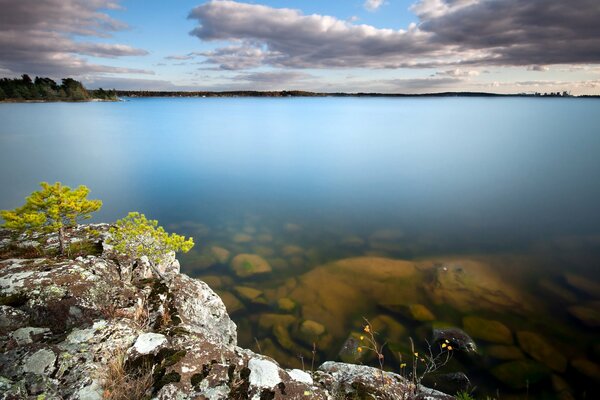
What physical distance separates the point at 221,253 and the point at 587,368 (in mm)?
20930

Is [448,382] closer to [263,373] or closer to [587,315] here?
[263,373]

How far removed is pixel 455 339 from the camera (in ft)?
48.2

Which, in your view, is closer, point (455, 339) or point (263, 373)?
point (263, 373)

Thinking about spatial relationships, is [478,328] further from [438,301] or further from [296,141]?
[296,141]

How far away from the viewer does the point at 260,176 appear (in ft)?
→ 164

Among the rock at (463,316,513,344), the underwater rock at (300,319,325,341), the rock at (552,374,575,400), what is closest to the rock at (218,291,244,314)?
the underwater rock at (300,319,325,341)

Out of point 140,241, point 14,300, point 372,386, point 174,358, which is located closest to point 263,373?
point 174,358

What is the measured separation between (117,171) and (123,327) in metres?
47.7

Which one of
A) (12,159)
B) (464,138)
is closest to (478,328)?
(12,159)

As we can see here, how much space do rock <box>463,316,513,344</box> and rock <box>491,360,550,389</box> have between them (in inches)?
56.2

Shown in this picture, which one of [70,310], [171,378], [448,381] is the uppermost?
[70,310]

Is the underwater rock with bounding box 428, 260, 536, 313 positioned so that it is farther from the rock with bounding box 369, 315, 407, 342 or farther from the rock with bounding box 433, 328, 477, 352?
the rock with bounding box 369, 315, 407, 342

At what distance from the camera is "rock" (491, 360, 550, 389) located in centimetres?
1308

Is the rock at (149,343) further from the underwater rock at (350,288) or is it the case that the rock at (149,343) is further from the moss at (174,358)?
the underwater rock at (350,288)
